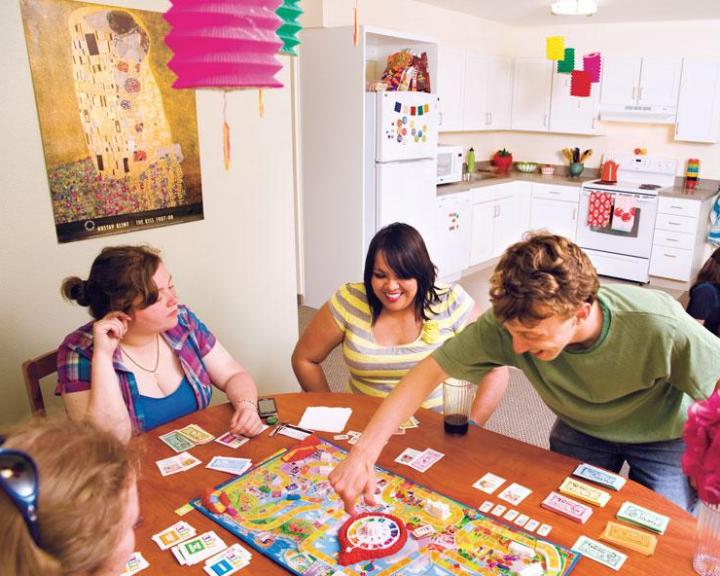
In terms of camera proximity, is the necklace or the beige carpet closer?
the necklace

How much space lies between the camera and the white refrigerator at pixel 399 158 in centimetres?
453

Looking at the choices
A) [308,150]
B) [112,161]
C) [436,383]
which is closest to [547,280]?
[436,383]

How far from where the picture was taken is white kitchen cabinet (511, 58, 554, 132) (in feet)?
21.3

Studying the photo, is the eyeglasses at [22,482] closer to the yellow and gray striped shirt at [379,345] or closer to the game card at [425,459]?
the game card at [425,459]

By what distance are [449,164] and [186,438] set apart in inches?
179

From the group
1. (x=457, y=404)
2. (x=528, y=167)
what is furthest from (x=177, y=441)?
(x=528, y=167)

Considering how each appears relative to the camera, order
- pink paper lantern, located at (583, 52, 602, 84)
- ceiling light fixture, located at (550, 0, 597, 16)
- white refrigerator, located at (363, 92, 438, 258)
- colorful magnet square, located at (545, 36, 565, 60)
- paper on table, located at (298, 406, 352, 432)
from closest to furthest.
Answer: paper on table, located at (298, 406, 352, 432) → white refrigerator, located at (363, 92, 438, 258) → ceiling light fixture, located at (550, 0, 597, 16) → colorful magnet square, located at (545, 36, 565, 60) → pink paper lantern, located at (583, 52, 602, 84)

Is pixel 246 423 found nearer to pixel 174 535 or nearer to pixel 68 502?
pixel 174 535

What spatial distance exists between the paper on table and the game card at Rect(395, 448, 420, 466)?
0.22 m

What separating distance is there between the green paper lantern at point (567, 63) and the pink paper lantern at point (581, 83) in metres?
0.09

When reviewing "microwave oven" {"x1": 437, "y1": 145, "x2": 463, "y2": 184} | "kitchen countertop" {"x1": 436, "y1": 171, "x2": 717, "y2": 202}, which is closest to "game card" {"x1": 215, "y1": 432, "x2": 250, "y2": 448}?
"kitchen countertop" {"x1": 436, "y1": 171, "x2": 717, "y2": 202}

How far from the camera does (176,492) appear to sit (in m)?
1.48

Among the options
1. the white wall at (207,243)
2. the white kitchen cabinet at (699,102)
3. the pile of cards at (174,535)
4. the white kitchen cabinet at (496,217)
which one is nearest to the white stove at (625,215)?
the white kitchen cabinet at (699,102)

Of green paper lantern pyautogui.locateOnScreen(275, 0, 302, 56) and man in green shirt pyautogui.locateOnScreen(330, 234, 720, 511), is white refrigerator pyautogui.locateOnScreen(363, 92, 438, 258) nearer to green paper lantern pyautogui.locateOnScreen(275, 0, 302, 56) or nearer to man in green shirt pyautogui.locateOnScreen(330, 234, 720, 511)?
green paper lantern pyautogui.locateOnScreen(275, 0, 302, 56)
